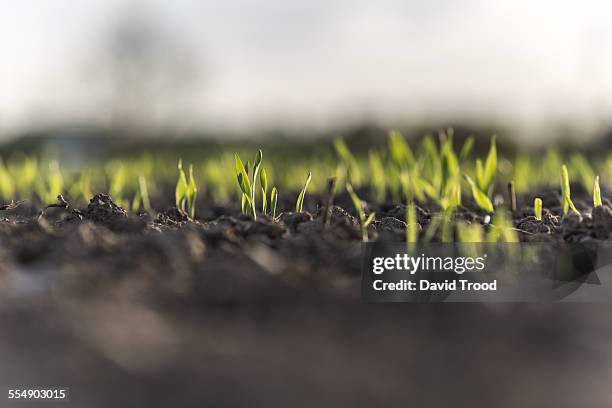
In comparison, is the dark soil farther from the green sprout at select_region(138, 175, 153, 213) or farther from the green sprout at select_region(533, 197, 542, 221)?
the green sprout at select_region(138, 175, 153, 213)

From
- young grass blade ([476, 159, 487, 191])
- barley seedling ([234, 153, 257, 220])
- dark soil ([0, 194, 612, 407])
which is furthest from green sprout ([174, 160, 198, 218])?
young grass blade ([476, 159, 487, 191])

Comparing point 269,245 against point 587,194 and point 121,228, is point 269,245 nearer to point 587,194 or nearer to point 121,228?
point 121,228

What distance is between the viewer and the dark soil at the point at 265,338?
773 mm

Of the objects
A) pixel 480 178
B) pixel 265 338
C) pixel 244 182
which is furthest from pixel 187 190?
pixel 265 338

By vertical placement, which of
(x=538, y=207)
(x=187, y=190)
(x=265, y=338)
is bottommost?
(x=265, y=338)

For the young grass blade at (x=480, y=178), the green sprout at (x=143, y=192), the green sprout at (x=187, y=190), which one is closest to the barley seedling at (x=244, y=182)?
the green sprout at (x=187, y=190)

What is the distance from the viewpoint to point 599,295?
107 cm

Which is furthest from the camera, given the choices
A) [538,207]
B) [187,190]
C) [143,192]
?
[143,192]

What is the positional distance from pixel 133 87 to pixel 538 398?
656 inches

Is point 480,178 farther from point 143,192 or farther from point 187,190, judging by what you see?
point 143,192

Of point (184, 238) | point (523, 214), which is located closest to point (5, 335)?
point (184, 238)

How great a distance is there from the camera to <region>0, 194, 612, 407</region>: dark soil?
0.77 m

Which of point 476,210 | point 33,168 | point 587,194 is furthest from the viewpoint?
point 33,168

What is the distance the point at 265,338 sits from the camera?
2.79ft
